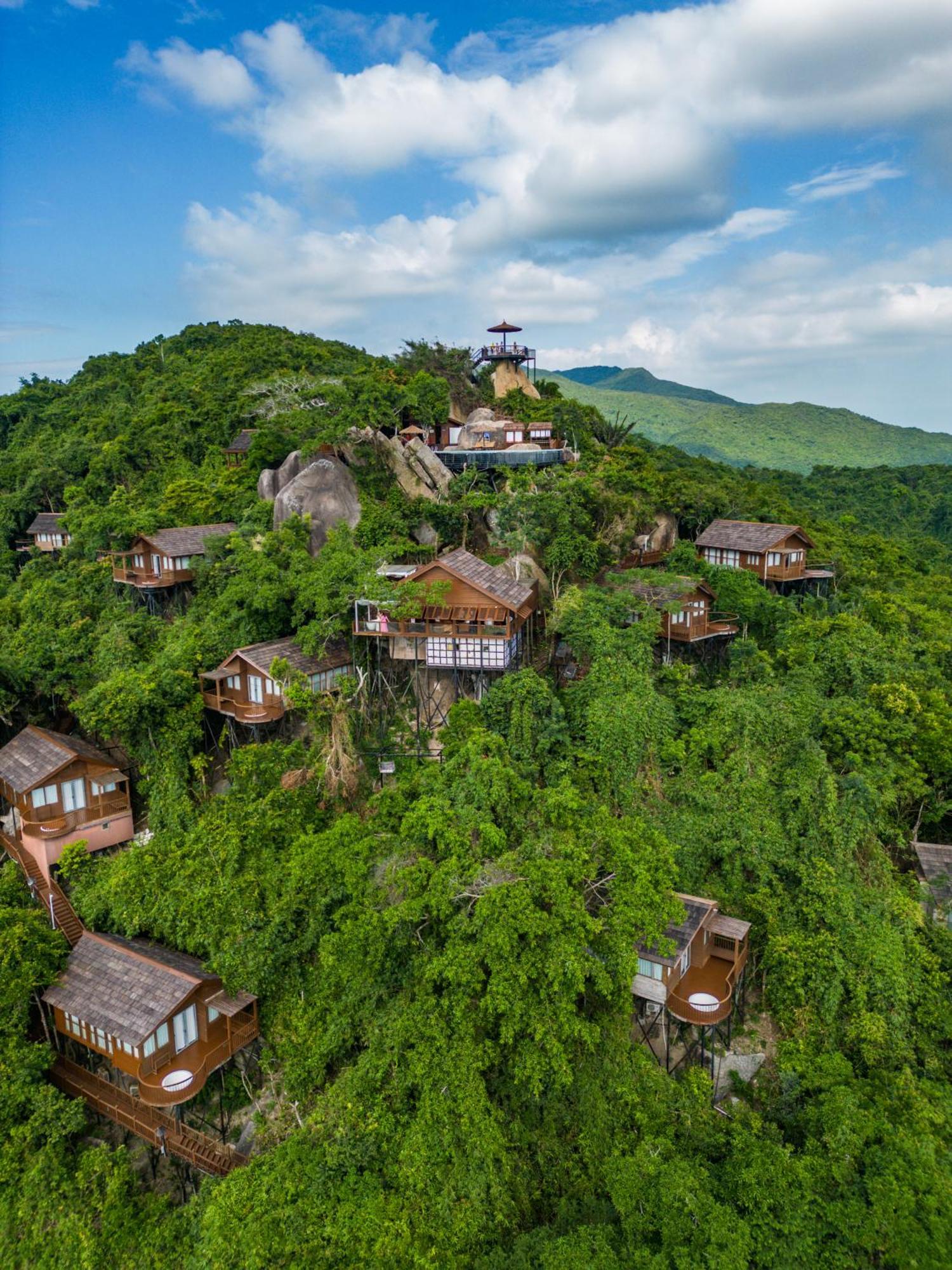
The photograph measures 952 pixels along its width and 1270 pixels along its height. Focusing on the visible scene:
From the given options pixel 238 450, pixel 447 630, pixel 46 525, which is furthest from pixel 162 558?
pixel 46 525

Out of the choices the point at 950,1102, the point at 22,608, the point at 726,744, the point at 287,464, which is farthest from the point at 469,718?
the point at 22,608

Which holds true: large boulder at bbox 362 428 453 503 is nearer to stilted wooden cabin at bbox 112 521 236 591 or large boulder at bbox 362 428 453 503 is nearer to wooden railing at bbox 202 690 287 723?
stilted wooden cabin at bbox 112 521 236 591

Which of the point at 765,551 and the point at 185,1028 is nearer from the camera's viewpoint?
the point at 185,1028

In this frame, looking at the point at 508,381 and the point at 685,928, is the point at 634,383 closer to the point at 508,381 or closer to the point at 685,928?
the point at 508,381

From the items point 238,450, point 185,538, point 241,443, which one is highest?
point 241,443

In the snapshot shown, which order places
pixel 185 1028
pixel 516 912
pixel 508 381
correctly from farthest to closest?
pixel 508 381 < pixel 185 1028 < pixel 516 912

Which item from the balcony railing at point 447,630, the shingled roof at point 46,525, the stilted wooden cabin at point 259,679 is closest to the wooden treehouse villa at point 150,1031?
the stilted wooden cabin at point 259,679

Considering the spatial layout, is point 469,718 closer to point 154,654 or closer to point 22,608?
point 154,654

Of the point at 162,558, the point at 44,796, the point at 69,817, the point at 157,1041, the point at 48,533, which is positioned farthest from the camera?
the point at 48,533
